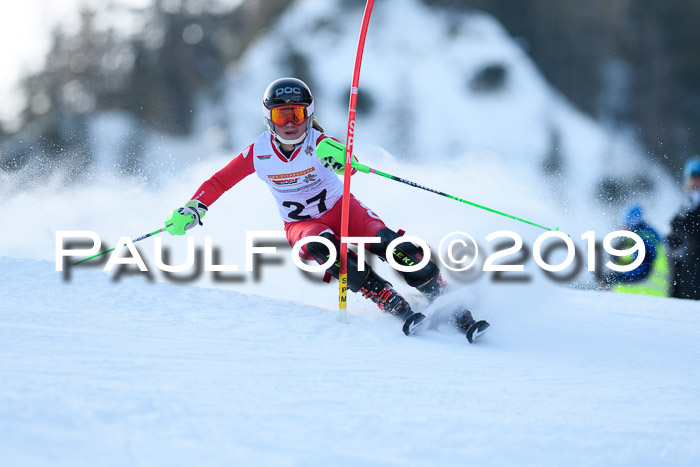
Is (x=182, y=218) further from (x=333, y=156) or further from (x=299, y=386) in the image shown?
(x=299, y=386)

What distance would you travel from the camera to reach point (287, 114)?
3566 millimetres

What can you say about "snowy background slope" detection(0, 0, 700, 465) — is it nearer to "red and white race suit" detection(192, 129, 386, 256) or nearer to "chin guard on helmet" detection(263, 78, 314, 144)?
"red and white race suit" detection(192, 129, 386, 256)

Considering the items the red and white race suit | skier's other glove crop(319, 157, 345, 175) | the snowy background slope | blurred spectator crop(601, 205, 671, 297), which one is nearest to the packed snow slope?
the snowy background slope

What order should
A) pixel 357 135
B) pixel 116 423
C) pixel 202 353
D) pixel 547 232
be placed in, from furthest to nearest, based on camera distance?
pixel 357 135 → pixel 547 232 → pixel 202 353 → pixel 116 423

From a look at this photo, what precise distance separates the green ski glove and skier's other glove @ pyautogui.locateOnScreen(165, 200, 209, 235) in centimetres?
82

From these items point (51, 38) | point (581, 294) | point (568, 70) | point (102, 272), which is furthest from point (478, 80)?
point (102, 272)

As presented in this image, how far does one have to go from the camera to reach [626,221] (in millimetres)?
6258

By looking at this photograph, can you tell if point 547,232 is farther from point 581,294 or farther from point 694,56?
point 694,56

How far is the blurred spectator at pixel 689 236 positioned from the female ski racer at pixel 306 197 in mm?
2884

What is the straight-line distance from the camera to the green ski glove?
3.45 m

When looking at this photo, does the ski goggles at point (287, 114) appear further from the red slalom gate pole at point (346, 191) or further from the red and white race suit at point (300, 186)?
the red slalom gate pole at point (346, 191)

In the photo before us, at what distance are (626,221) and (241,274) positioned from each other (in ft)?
12.3

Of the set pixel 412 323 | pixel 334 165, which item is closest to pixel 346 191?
pixel 334 165

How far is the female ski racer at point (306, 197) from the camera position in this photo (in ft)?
11.5
